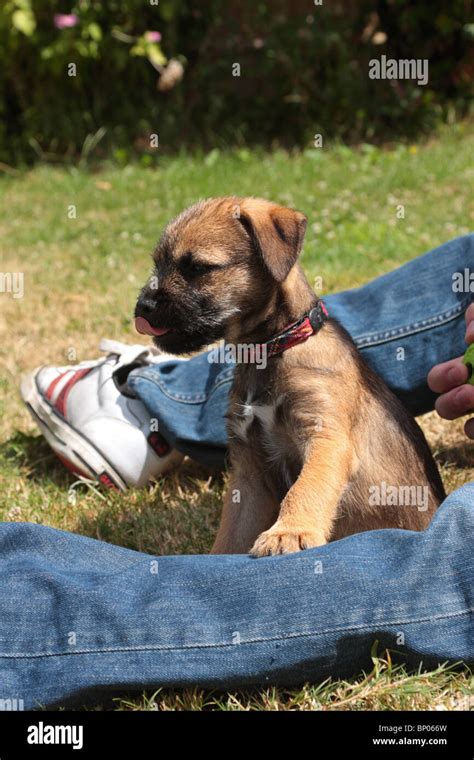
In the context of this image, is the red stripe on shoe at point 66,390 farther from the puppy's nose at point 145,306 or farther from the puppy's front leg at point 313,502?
the puppy's front leg at point 313,502

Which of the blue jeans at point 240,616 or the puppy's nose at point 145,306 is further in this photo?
the puppy's nose at point 145,306

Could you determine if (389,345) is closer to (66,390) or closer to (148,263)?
(66,390)

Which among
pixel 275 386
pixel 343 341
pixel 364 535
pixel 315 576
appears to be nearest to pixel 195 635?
pixel 315 576

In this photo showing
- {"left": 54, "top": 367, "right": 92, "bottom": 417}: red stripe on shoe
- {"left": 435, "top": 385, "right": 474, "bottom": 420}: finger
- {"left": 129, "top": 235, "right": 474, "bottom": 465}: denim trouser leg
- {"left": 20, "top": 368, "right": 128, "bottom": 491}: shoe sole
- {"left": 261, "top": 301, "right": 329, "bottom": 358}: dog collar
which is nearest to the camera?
{"left": 261, "top": 301, "right": 329, "bottom": 358}: dog collar

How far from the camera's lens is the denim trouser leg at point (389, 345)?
3496 mm

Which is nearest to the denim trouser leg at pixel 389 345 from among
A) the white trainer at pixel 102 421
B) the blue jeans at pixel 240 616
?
the white trainer at pixel 102 421

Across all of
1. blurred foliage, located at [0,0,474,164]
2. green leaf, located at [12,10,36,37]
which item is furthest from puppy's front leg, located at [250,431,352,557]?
green leaf, located at [12,10,36,37]

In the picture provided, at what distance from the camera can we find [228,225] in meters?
2.97

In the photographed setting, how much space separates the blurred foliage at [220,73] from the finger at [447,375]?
6.01 metres

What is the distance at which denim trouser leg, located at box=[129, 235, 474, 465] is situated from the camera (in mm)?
3496

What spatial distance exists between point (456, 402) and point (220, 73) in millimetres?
7069

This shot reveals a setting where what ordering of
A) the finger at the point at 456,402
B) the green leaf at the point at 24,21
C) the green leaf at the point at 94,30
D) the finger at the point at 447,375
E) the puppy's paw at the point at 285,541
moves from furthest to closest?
the green leaf at the point at 94,30 → the green leaf at the point at 24,21 → the finger at the point at 447,375 → the finger at the point at 456,402 → the puppy's paw at the point at 285,541

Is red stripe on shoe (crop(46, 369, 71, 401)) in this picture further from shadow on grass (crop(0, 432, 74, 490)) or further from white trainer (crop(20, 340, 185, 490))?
shadow on grass (crop(0, 432, 74, 490))

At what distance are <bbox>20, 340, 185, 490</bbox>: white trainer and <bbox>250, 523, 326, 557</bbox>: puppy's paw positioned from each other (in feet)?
4.02
